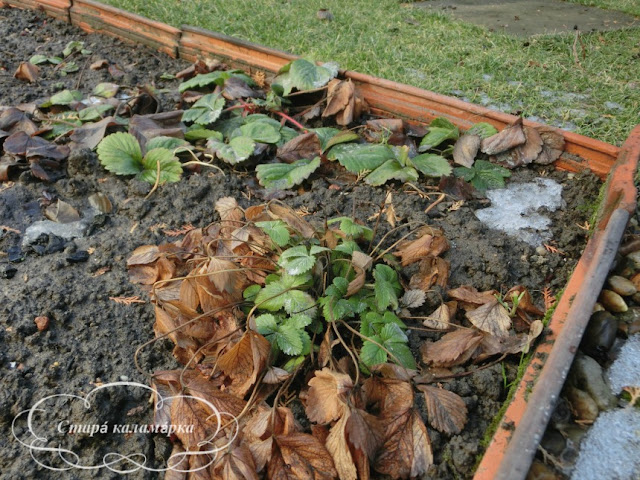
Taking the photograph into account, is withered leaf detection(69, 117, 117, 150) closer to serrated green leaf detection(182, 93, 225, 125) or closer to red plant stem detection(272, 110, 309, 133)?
serrated green leaf detection(182, 93, 225, 125)

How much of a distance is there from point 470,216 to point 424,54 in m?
1.67

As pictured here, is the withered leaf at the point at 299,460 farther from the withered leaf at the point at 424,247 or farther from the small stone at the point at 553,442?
the withered leaf at the point at 424,247

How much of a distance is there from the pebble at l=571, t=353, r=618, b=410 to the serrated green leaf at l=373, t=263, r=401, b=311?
0.49 metres

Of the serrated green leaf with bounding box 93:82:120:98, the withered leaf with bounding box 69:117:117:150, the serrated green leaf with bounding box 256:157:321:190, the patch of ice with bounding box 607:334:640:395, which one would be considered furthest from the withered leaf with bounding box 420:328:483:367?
the serrated green leaf with bounding box 93:82:120:98

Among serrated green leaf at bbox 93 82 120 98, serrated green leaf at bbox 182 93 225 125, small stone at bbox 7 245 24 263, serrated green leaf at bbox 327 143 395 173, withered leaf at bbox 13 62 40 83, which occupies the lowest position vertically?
small stone at bbox 7 245 24 263

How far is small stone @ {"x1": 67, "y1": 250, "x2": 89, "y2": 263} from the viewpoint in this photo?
1.79 metres

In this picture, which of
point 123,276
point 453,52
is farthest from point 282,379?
point 453,52

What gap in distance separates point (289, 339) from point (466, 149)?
49.4 inches

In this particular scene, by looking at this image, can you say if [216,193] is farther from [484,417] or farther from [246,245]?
[484,417]

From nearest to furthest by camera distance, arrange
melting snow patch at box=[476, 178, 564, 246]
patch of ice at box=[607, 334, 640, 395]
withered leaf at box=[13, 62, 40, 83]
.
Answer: patch of ice at box=[607, 334, 640, 395], melting snow patch at box=[476, 178, 564, 246], withered leaf at box=[13, 62, 40, 83]

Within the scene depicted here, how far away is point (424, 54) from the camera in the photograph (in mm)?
3293

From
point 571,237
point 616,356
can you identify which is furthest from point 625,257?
point 616,356

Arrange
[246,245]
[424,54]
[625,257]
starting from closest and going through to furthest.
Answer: [246,245]
[625,257]
[424,54]

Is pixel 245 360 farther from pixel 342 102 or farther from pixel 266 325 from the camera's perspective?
pixel 342 102
